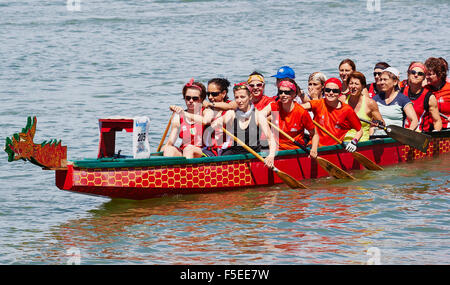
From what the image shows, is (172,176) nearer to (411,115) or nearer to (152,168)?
(152,168)

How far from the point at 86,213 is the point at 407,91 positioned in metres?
6.38

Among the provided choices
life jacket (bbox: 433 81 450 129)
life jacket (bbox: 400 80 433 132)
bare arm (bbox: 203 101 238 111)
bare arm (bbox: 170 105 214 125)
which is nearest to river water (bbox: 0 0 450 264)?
life jacket (bbox: 400 80 433 132)

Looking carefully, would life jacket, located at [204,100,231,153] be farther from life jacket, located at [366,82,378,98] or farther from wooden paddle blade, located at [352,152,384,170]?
life jacket, located at [366,82,378,98]

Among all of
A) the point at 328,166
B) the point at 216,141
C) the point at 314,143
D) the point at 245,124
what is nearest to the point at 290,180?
the point at 314,143

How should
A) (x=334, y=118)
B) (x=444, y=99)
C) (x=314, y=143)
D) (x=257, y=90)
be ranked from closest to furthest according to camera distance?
(x=314, y=143) → (x=257, y=90) → (x=334, y=118) → (x=444, y=99)

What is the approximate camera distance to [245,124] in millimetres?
12273

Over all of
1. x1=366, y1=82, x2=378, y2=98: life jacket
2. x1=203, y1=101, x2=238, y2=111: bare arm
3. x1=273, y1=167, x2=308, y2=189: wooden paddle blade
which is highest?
x1=366, y1=82, x2=378, y2=98: life jacket

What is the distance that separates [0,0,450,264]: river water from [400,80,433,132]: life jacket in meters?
0.66

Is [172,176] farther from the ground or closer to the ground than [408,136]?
closer to the ground

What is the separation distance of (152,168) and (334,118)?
3545 millimetres

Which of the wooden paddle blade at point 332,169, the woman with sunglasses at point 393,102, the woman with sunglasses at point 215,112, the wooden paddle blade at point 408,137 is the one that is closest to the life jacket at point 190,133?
the woman with sunglasses at point 215,112

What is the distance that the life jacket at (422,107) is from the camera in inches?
582

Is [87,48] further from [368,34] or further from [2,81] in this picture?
[368,34]

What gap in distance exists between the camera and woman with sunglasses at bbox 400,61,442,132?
48.1ft
